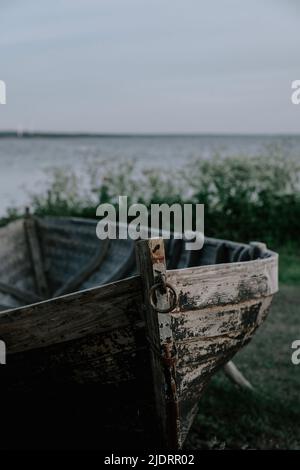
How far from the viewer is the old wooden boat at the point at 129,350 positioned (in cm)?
256

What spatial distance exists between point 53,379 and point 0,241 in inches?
122

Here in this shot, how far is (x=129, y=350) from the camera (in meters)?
2.72

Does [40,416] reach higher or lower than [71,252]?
lower

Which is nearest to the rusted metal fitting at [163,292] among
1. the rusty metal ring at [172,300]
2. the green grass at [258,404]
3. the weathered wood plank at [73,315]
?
the rusty metal ring at [172,300]

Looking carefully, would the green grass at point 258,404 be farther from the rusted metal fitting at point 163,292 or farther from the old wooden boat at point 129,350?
the rusted metal fitting at point 163,292

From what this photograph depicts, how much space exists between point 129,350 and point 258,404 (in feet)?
5.66

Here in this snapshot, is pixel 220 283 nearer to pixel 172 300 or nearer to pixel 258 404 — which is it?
pixel 172 300

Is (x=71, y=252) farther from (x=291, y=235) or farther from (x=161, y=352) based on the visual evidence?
(x=291, y=235)

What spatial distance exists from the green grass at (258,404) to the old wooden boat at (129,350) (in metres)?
0.92

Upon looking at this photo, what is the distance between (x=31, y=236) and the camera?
5.85 m

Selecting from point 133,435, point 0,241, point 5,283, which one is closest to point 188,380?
point 133,435

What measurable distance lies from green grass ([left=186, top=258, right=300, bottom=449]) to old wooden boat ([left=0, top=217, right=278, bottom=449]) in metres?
0.92

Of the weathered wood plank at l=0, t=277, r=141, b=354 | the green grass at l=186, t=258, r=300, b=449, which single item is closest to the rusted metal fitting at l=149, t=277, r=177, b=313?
the weathered wood plank at l=0, t=277, r=141, b=354
